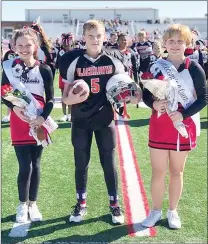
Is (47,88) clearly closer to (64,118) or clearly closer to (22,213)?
(22,213)

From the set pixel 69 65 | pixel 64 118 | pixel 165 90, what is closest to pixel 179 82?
pixel 165 90

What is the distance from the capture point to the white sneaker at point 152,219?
11.5ft

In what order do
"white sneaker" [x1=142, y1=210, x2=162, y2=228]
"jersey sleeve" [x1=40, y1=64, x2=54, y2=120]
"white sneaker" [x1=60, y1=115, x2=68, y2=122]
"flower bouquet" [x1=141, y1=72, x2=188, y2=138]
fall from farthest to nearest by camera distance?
"white sneaker" [x1=60, y1=115, x2=68, y2=122] < "white sneaker" [x1=142, y1=210, x2=162, y2=228] < "jersey sleeve" [x1=40, y1=64, x2=54, y2=120] < "flower bouquet" [x1=141, y1=72, x2=188, y2=138]

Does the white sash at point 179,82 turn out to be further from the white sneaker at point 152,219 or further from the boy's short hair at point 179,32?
the white sneaker at point 152,219

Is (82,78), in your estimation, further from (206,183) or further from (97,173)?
(206,183)

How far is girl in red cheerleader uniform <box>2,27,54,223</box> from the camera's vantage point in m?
3.35

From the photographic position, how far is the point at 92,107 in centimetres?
338

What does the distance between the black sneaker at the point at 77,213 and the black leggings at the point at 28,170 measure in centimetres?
37

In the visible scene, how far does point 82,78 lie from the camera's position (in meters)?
3.32

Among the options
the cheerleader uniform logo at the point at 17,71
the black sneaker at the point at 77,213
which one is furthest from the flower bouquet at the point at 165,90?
the black sneaker at the point at 77,213

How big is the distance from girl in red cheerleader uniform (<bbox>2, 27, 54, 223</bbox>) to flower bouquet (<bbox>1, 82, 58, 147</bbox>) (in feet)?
0.12

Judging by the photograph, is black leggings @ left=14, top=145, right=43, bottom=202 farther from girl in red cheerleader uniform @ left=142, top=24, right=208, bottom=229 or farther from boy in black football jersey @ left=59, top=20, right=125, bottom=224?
girl in red cheerleader uniform @ left=142, top=24, right=208, bottom=229

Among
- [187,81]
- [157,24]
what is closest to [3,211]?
[187,81]

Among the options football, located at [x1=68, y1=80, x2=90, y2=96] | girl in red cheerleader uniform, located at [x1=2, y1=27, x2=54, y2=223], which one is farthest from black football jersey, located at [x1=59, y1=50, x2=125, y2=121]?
girl in red cheerleader uniform, located at [x1=2, y1=27, x2=54, y2=223]
